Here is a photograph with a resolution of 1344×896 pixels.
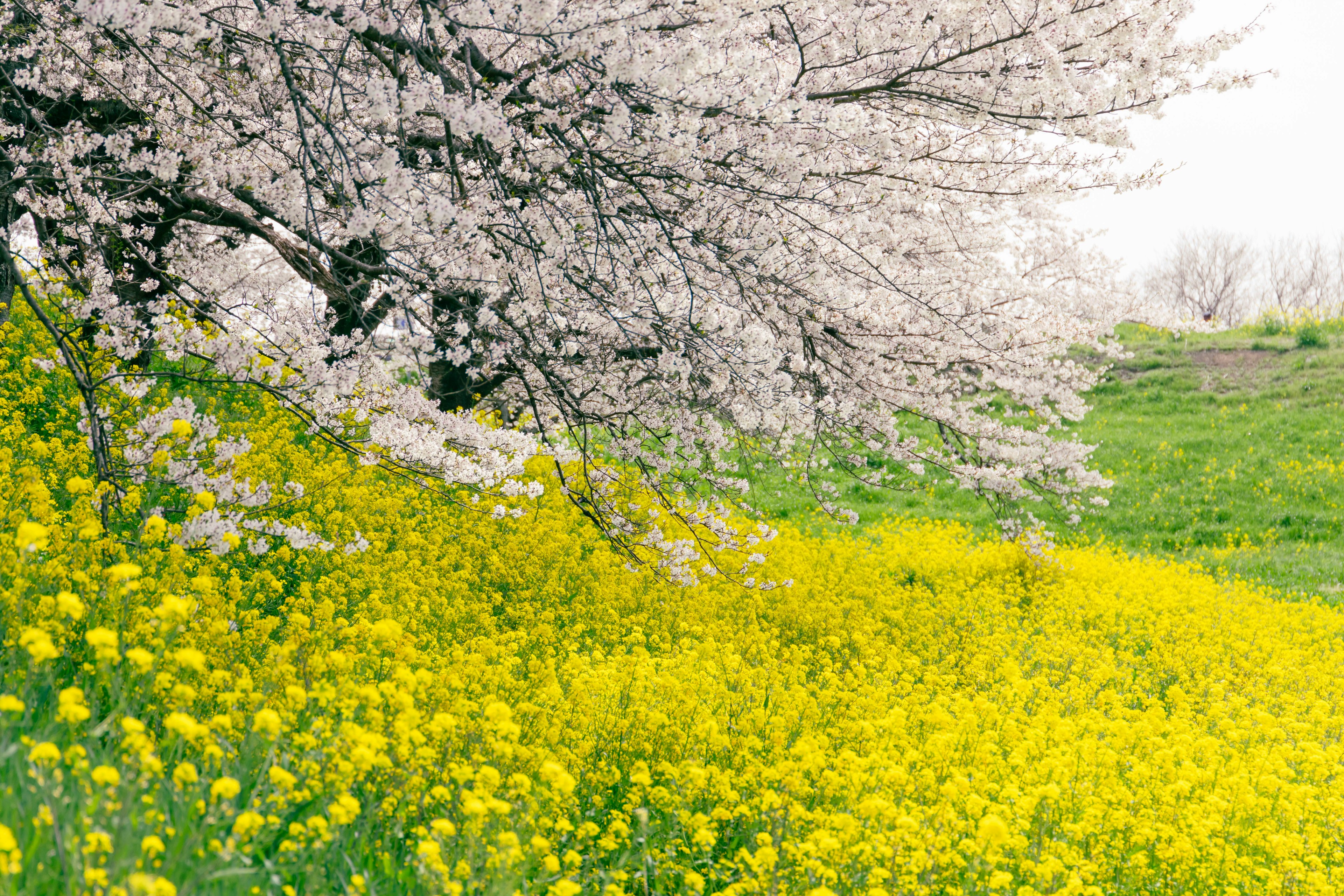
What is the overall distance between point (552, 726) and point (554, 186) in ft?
10.0

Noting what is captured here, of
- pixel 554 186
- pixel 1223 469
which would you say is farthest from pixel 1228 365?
pixel 554 186

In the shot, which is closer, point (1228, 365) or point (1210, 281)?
point (1228, 365)

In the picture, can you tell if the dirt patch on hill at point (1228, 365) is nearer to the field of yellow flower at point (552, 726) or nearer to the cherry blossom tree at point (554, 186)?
the field of yellow flower at point (552, 726)

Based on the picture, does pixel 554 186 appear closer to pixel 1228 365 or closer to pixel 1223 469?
pixel 1223 469

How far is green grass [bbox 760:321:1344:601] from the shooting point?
13.3m

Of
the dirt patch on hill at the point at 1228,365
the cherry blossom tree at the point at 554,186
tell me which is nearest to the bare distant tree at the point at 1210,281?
the dirt patch on hill at the point at 1228,365

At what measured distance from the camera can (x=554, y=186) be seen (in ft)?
16.8

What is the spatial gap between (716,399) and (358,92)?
2.89 m

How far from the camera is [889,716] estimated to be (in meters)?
5.04

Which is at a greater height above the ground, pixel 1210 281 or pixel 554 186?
pixel 1210 281

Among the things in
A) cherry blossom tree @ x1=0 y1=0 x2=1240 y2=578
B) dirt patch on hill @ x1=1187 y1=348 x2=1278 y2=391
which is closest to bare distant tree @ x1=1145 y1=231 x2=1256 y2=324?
dirt patch on hill @ x1=1187 y1=348 x2=1278 y2=391

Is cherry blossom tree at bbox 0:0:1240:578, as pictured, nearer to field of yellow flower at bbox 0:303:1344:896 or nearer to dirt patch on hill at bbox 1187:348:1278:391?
field of yellow flower at bbox 0:303:1344:896

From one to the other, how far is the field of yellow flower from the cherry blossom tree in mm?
953

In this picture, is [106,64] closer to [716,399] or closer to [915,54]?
[716,399]
